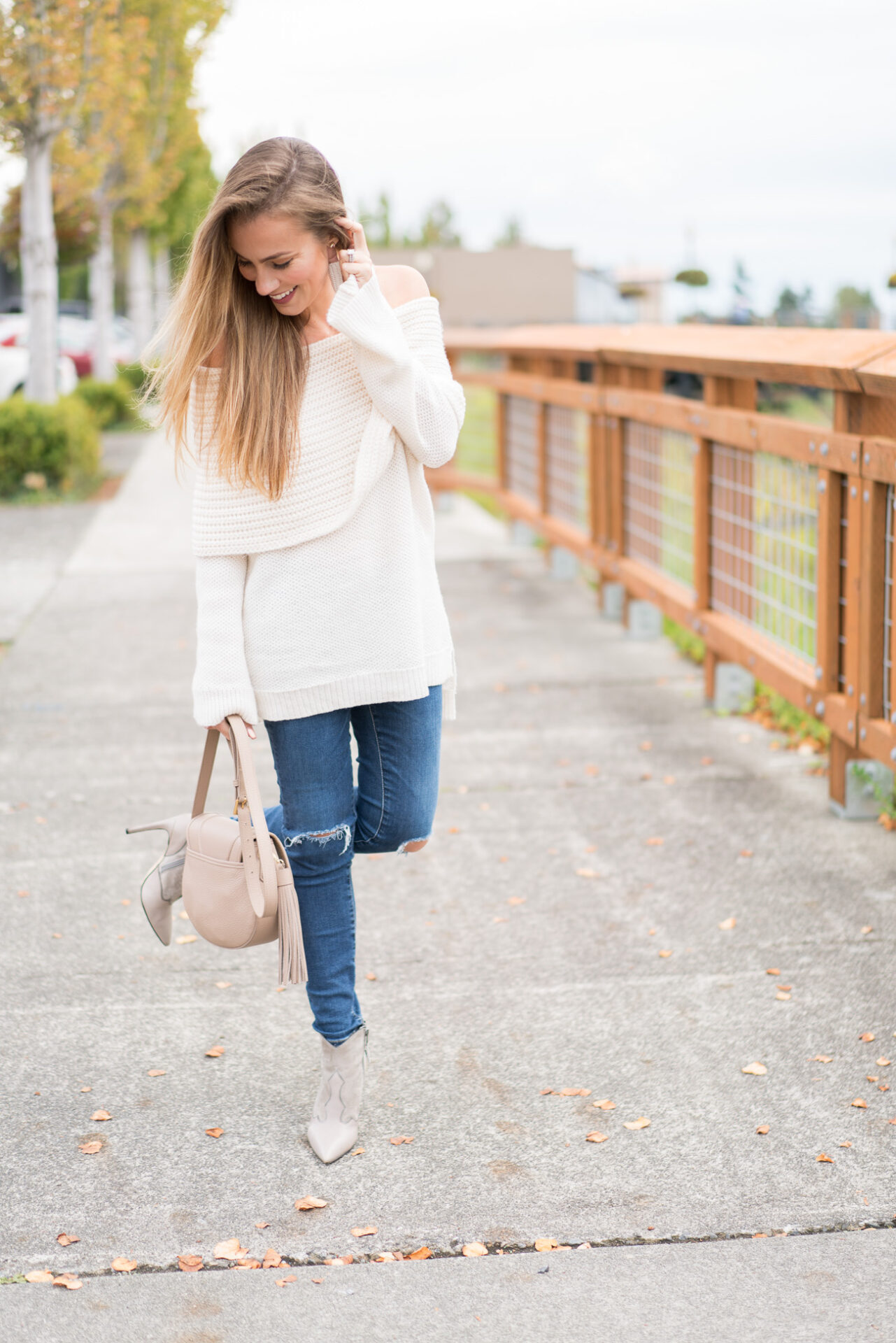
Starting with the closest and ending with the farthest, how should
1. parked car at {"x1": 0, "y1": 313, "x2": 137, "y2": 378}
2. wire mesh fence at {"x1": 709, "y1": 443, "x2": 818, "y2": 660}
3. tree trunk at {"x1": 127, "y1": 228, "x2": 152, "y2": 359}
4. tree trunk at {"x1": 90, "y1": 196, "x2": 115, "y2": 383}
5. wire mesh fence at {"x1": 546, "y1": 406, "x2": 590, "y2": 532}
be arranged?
wire mesh fence at {"x1": 709, "y1": 443, "x2": 818, "y2": 660}
wire mesh fence at {"x1": 546, "y1": 406, "x2": 590, "y2": 532}
tree trunk at {"x1": 90, "y1": 196, "x2": 115, "y2": 383}
parked car at {"x1": 0, "y1": 313, "x2": 137, "y2": 378}
tree trunk at {"x1": 127, "y1": 228, "x2": 152, "y2": 359}

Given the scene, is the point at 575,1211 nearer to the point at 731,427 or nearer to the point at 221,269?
the point at 221,269

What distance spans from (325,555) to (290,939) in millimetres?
691

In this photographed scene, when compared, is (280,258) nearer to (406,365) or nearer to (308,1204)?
(406,365)

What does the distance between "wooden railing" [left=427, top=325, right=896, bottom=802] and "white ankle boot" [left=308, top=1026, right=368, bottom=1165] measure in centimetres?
185

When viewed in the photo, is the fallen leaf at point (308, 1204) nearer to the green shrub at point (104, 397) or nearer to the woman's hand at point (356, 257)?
the woman's hand at point (356, 257)

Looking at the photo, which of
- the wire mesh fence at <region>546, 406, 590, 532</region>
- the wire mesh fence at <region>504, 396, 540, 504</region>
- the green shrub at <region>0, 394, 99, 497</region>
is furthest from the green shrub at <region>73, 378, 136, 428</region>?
the wire mesh fence at <region>546, 406, 590, 532</region>

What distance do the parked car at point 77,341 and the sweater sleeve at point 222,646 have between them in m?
20.6

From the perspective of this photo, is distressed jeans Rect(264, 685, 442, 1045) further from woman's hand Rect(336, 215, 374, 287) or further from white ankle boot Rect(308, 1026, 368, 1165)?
woman's hand Rect(336, 215, 374, 287)

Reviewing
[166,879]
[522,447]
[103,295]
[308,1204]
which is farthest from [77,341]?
[308,1204]

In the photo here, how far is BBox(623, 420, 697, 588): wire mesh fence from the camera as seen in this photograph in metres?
6.79

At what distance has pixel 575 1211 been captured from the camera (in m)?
2.59

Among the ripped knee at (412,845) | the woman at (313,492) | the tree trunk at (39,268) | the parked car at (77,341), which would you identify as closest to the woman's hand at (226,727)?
the woman at (313,492)

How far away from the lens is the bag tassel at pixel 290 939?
8.75ft

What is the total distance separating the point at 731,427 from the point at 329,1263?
142 inches
